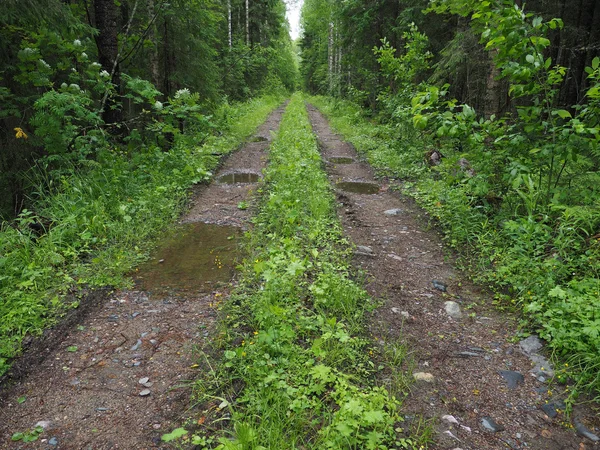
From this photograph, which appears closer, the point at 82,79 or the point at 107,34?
the point at 82,79

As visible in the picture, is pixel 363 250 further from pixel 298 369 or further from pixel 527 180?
pixel 298 369

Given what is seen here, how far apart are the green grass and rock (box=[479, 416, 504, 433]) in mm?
3601

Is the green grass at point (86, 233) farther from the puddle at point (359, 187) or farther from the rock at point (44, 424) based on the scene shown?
the puddle at point (359, 187)

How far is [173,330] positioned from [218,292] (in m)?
0.71

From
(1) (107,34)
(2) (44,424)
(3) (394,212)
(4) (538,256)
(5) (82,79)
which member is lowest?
(2) (44,424)

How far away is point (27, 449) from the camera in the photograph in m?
2.37

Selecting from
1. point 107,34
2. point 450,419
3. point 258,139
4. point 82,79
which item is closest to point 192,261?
point 450,419

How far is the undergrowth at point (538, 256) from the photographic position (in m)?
3.02

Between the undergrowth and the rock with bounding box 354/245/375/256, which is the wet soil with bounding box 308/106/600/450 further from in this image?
the undergrowth

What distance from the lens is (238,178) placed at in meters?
8.65

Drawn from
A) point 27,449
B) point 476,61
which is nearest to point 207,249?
point 27,449

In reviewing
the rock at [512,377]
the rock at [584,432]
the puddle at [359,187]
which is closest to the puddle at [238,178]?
the puddle at [359,187]

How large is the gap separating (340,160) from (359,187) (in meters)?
2.76

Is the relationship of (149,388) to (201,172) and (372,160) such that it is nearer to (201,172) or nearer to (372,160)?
(201,172)
